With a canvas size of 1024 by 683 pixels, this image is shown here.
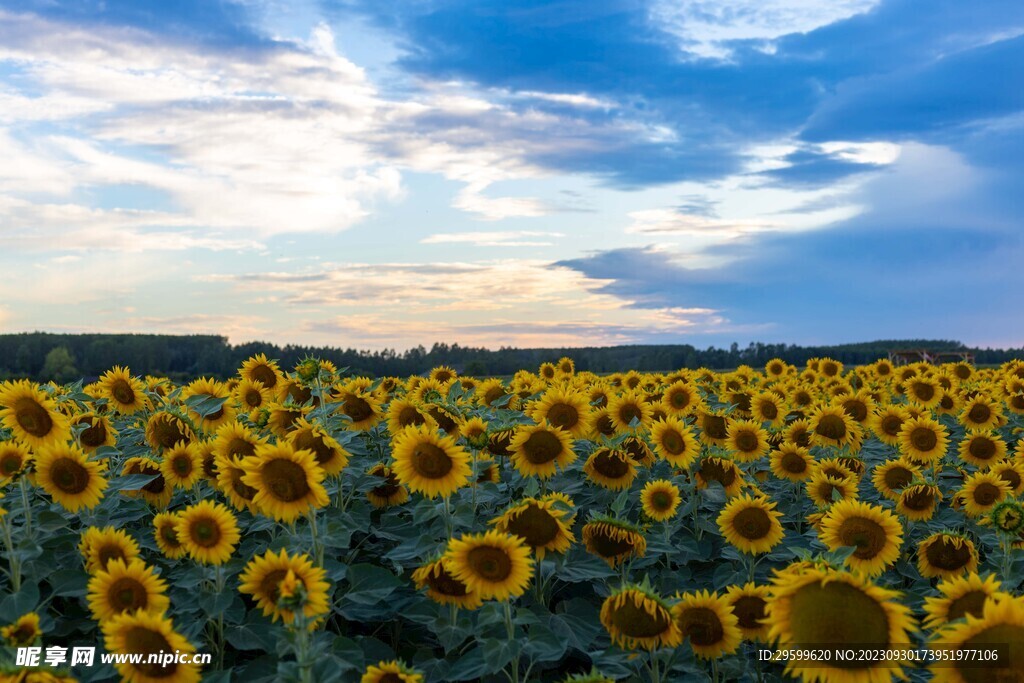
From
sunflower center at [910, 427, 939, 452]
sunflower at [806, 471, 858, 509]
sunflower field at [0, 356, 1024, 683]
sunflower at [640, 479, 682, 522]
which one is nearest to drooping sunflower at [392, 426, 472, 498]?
sunflower field at [0, 356, 1024, 683]

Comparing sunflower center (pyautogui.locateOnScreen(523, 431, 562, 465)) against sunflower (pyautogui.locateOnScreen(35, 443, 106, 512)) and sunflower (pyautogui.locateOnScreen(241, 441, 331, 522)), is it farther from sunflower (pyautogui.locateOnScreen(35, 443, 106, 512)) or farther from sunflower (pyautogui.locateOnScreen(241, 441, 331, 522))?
sunflower (pyautogui.locateOnScreen(35, 443, 106, 512))

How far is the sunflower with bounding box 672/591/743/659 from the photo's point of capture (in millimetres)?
5230

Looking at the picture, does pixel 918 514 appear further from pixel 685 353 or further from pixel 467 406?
pixel 685 353

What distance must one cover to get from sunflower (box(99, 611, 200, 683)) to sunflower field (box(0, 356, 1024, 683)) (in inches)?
0.6

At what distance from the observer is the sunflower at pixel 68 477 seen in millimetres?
6055

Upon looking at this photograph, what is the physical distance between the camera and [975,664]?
171 inches

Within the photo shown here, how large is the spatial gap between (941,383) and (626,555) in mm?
11544

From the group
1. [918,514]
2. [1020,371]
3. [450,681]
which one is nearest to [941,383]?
[1020,371]

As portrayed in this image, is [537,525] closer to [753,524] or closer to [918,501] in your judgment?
[753,524]

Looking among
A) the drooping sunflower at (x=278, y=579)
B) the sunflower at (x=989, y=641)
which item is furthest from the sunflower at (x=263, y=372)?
the sunflower at (x=989, y=641)

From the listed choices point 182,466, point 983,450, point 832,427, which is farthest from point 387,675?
point 983,450

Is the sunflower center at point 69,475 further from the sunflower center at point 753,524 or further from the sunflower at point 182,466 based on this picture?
the sunflower center at point 753,524

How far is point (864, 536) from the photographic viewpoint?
607cm

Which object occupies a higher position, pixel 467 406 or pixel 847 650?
pixel 467 406
